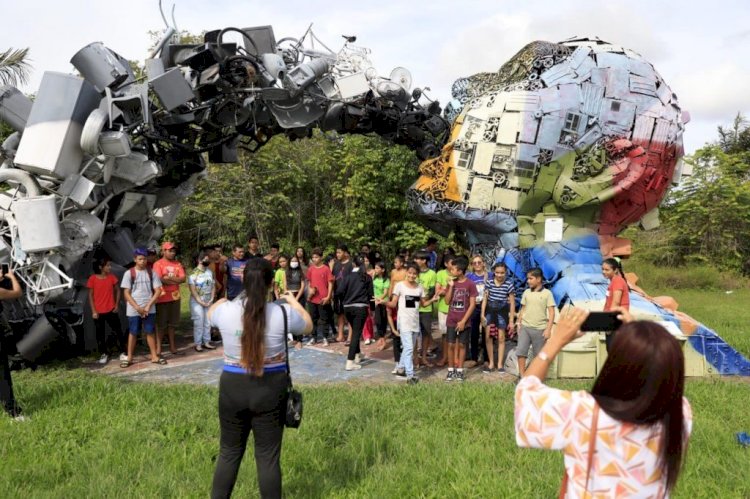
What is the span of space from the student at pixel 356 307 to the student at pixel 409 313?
2.71 feet

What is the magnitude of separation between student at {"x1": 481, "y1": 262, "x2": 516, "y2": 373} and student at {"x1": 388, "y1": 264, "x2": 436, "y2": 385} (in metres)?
1.01

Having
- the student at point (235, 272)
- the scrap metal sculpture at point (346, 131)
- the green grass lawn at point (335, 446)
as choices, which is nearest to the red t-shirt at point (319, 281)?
the student at point (235, 272)

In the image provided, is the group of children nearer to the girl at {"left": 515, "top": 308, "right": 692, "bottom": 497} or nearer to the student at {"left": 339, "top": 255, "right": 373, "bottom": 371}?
the student at {"left": 339, "top": 255, "right": 373, "bottom": 371}

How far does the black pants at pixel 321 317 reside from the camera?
9.59 m

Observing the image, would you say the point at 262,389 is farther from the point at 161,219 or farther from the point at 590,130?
the point at 161,219

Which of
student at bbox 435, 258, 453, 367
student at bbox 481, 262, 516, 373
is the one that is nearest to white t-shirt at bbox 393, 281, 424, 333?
student at bbox 435, 258, 453, 367

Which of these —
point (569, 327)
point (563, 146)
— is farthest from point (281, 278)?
point (569, 327)

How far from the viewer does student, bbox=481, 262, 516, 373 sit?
7664 millimetres

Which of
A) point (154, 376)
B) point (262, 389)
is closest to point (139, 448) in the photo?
point (262, 389)

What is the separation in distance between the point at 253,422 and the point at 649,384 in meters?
2.13

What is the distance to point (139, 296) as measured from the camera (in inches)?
315

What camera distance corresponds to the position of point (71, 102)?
7344mm

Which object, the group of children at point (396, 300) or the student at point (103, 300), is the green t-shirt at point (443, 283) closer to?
the group of children at point (396, 300)

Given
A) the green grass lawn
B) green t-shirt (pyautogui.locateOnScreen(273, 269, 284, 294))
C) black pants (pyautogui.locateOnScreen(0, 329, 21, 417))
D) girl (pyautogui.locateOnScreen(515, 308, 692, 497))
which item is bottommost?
the green grass lawn
